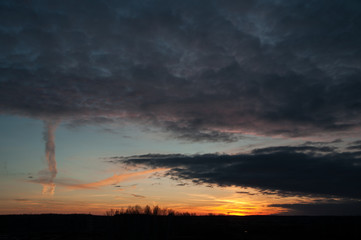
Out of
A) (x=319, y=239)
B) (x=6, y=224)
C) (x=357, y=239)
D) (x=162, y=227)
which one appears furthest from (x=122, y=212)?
(x=6, y=224)

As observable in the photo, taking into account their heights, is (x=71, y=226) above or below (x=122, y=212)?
below

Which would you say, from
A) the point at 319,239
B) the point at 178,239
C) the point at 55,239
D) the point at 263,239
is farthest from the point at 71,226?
the point at 319,239

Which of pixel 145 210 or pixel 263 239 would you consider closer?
pixel 145 210

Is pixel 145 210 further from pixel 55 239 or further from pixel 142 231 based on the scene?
pixel 55 239

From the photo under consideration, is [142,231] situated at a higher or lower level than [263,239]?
higher

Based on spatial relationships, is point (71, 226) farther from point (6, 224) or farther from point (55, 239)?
point (55, 239)

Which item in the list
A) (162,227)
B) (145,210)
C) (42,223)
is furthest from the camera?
(42,223)

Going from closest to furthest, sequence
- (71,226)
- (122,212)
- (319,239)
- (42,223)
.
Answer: (122,212), (319,239), (71,226), (42,223)

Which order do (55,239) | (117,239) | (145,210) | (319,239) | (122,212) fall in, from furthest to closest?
(55,239) < (319,239) < (145,210) < (122,212) < (117,239)

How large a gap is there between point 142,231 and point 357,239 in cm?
4574

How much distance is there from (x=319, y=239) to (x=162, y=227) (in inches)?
1522

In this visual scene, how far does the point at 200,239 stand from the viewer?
49.5 metres

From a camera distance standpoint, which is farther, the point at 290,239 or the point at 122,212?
the point at 290,239

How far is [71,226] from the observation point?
10625cm
